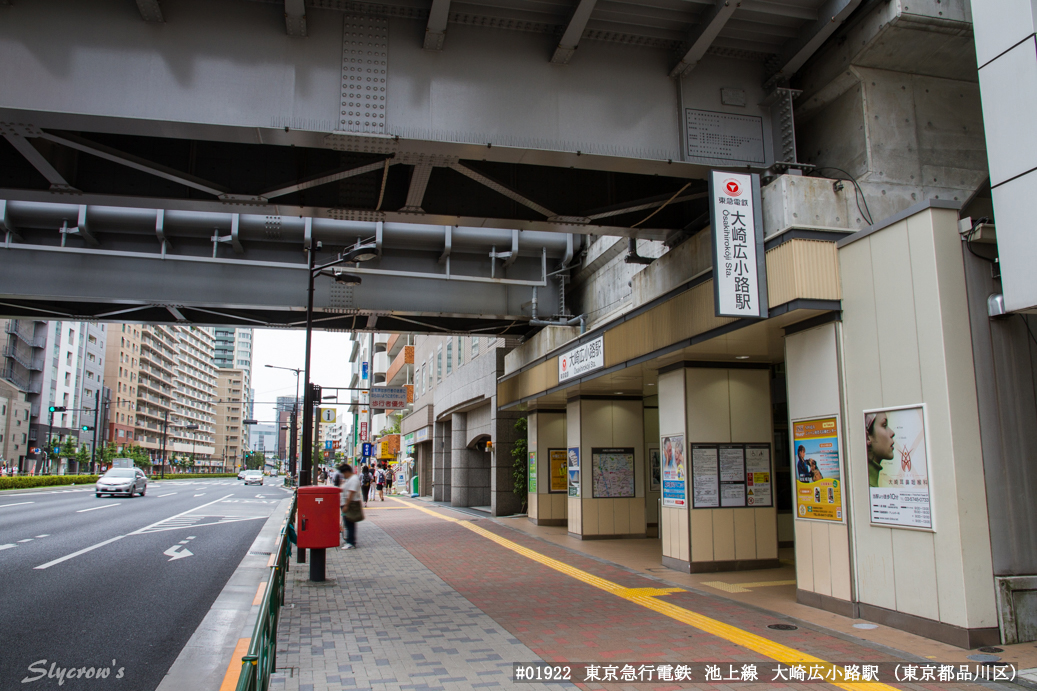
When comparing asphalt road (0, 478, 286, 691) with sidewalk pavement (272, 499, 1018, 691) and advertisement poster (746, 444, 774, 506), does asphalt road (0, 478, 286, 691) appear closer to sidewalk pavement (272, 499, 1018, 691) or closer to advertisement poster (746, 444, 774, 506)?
sidewalk pavement (272, 499, 1018, 691)

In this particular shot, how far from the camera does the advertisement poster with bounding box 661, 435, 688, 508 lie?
1182 centimetres

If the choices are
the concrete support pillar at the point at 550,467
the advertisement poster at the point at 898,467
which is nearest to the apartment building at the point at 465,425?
the concrete support pillar at the point at 550,467

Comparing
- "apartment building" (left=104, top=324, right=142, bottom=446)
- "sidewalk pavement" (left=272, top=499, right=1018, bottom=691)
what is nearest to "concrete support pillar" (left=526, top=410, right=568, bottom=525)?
"sidewalk pavement" (left=272, top=499, right=1018, bottom=691)

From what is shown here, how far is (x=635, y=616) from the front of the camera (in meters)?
8.38

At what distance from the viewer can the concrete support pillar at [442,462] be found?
32.9m

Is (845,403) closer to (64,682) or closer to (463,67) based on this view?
(463,67)

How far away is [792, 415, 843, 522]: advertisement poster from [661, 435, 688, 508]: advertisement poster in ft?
9.14

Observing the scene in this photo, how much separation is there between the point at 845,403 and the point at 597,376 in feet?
20.6

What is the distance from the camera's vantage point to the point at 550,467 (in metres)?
20.7

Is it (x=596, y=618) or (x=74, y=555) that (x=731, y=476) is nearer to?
(x=596, y=618)

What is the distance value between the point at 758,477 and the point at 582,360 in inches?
175

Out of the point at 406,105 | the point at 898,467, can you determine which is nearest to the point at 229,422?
the point at 406,105

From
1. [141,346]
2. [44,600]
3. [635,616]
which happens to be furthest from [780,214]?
[141,346]

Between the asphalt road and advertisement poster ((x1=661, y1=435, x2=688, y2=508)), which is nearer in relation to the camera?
the asphalt road
